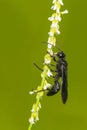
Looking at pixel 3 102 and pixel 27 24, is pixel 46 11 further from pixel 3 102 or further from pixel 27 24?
pixel 3 102

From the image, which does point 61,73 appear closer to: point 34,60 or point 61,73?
point 61,73

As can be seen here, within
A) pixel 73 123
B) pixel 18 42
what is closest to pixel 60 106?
pixel 73 123

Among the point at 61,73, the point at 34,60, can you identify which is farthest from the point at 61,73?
the point at 34,60

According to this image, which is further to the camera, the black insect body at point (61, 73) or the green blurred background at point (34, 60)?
the green blurred background at point (34, 60)

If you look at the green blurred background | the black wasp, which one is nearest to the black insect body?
the black wasp

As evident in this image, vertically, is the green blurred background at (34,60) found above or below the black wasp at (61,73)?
above

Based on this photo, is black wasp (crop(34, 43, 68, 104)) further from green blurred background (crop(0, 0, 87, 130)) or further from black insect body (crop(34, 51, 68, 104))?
green blurred background (crop(0, 0, 87, 130))

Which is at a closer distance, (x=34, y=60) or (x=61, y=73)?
(x=61, y=73)

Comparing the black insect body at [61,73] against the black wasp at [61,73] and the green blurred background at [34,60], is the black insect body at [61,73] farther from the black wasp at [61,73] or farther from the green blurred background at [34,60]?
the green blurred background at [34,60]

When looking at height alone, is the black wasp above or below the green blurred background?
below

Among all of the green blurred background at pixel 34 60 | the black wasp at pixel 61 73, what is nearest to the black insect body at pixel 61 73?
the black wasp at pixel 61 73
